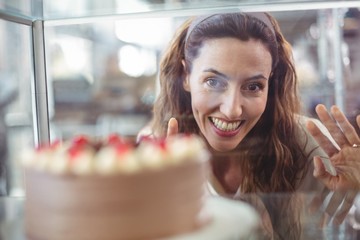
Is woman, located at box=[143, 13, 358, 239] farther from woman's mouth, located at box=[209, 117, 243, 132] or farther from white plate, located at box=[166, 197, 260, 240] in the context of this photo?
white plate, located at box=[166, 197, 260, 240]

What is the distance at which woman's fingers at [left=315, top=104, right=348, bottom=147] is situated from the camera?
4.32 feet

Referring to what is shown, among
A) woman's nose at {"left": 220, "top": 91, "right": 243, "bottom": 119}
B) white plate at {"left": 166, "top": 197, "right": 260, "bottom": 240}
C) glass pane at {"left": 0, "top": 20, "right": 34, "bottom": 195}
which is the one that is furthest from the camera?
woman's nose at {"left": 220, "top": 91, "right": 243, "bottom": 119}

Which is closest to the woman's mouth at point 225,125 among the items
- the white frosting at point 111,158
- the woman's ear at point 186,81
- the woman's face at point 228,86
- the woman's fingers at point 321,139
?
the woman's face at point 228,86

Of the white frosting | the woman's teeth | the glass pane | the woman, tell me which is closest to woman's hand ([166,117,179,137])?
the woman

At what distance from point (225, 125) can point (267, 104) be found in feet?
0.44

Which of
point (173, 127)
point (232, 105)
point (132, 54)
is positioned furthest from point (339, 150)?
point (132, 54)

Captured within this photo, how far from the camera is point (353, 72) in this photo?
1300mm

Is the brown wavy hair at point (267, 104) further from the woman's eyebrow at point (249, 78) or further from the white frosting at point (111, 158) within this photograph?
the white frosting at point (111, 158)

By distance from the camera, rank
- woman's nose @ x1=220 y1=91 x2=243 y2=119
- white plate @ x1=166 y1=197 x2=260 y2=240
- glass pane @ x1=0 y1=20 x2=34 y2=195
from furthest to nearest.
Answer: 1. woman's nose @ x1=220 y1=91 x2=243 y2=119
2. glass pane @ x1=0 y1=20 x2=34 y2=195
3. white plate @ x1=166 y1=197 x2=260 y2=240

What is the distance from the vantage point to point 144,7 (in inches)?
52.2

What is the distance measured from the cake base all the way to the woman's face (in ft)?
1.74

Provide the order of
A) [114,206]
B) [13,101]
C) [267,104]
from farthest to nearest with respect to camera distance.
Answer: [267,104]
[13,101]
[114,206]

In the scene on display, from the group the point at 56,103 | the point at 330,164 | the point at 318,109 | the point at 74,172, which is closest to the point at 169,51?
the point at 56,103

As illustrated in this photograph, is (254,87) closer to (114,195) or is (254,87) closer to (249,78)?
(249,78)
